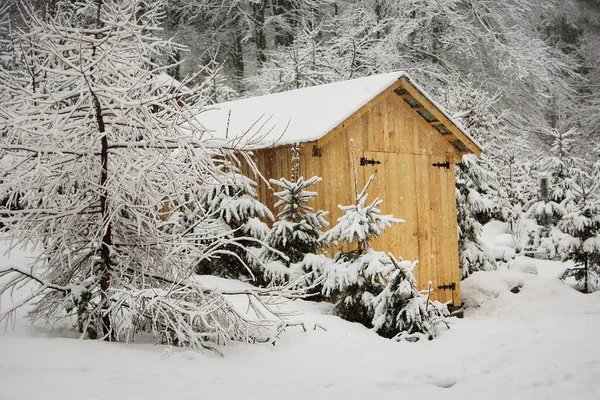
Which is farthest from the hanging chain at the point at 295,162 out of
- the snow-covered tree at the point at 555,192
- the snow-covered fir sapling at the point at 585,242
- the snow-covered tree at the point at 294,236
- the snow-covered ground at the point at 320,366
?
the snow-covered tree at the point at 555,192

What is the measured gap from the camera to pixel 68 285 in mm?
4410

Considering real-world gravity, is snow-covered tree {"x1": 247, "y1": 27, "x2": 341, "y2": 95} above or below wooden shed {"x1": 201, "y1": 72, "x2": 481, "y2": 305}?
above

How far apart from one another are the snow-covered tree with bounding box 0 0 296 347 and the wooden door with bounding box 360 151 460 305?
14.8ft

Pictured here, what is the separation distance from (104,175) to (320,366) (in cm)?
253

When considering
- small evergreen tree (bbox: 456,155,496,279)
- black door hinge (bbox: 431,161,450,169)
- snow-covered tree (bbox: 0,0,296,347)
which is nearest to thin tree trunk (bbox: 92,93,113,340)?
snow-covered tree (bbox: 0,0,296,347)

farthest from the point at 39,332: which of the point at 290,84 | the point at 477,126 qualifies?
the point at 290,84

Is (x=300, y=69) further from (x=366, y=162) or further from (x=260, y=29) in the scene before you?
(x=366, y=162)

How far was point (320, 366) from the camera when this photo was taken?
4.73 m

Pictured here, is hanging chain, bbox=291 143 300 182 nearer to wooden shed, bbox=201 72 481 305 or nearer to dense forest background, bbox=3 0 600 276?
wooden shed, bbox=201 72 481 305

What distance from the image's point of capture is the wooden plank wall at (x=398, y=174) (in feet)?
26.7

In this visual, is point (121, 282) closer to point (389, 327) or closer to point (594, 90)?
point (389, 327)

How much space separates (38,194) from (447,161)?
7.64m

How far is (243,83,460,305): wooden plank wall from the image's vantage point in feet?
26.7

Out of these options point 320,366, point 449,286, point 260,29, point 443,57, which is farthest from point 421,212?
point 260,29
